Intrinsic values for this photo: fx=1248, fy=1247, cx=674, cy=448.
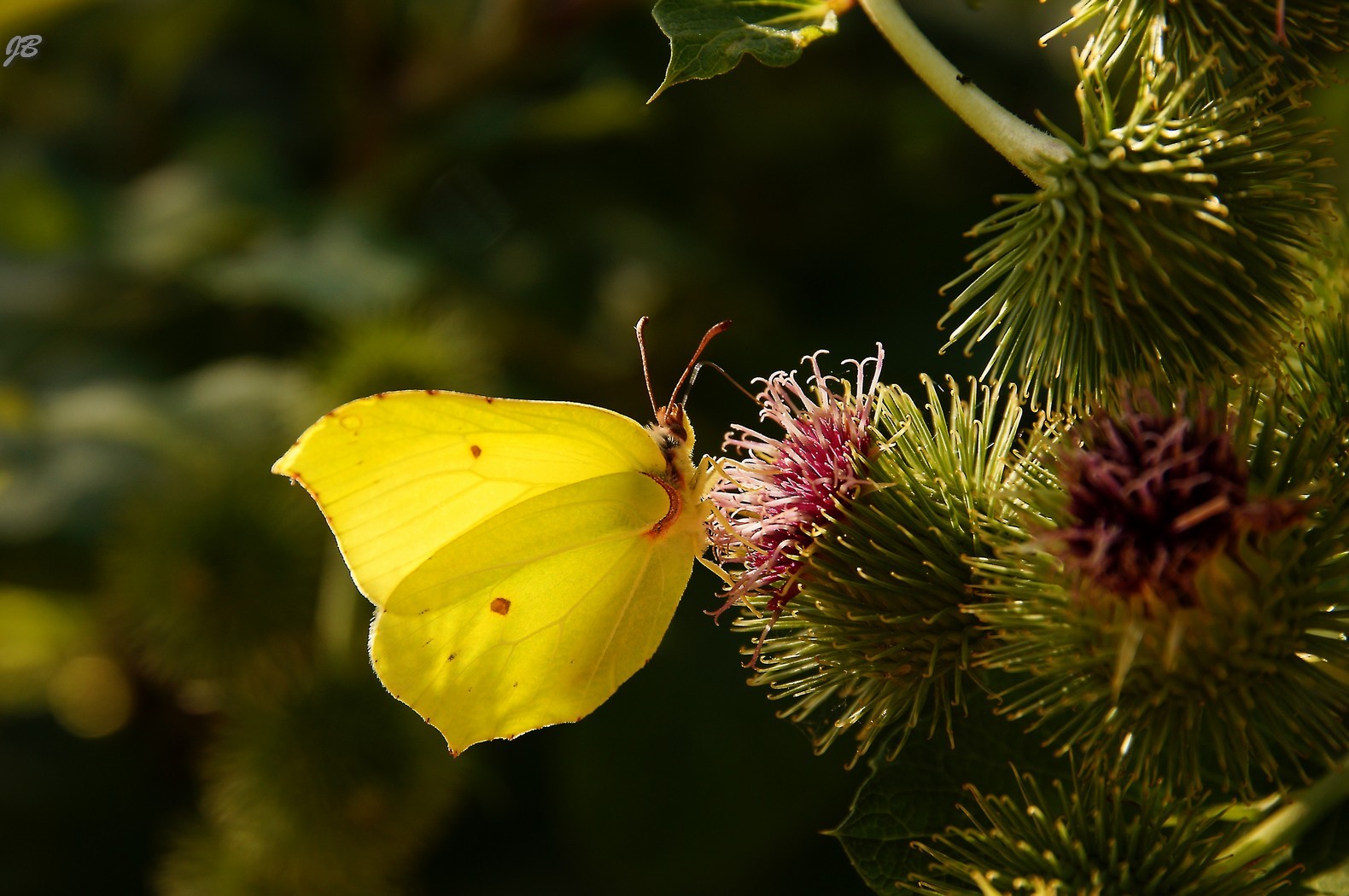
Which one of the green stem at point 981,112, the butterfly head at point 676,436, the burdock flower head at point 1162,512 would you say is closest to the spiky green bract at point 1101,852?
the burdock flower head at point 1162,512

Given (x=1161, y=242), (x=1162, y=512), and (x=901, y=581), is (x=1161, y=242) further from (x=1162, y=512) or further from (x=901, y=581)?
(x=901, y=581)

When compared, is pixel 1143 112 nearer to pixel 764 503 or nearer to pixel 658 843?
pixel 764 503

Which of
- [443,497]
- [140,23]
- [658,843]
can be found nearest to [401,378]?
[443,497]

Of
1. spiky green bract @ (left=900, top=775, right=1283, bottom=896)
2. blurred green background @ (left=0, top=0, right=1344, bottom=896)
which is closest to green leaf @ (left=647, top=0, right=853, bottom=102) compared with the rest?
spiky green bract @ (left=900, top=775, right=1283, bottom=896)

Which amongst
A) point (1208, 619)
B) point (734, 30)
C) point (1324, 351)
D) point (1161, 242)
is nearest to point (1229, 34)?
point (1161, 242)

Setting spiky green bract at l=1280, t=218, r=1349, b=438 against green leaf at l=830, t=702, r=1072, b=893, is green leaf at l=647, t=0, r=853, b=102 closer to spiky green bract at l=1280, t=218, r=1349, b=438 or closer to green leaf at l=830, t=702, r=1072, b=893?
spiky green bract at l=1280, t=218, r=1349, b=438

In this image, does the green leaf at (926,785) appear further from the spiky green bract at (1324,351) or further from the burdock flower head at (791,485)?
the spiky green bract at (1324,351)

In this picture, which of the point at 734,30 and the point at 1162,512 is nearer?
the point at 1162,512
